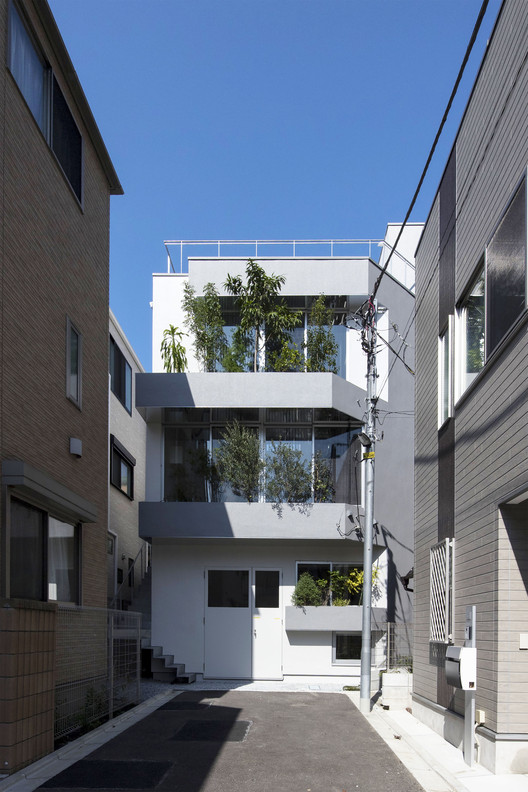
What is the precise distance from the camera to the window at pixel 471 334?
10.2m

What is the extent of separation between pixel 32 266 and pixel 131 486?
44.8 feet

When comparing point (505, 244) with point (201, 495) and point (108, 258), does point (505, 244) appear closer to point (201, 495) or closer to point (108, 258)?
point (108, 258)

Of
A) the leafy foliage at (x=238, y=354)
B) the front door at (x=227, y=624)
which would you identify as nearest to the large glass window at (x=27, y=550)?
the front door at (x=227, y=624)

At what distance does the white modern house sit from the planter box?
24 mm

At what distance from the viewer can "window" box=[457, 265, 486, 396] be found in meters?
10.2

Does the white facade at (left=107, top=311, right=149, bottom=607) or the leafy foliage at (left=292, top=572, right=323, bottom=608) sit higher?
the white facade at (left=107, top=311, right=149, bottom=607)

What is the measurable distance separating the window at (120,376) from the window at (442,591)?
37.0ft

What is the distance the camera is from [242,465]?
62.0ft

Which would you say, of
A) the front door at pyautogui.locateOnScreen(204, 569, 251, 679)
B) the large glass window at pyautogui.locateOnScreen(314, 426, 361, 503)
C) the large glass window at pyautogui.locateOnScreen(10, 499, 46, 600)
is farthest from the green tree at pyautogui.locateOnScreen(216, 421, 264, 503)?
the large glass window at pyautogui.locateOnScreen(10, 499, 46, 600)

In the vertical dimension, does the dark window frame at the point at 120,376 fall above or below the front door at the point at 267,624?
above

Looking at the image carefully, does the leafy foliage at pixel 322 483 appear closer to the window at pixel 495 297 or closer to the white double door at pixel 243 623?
the white double door at pixel 243 623

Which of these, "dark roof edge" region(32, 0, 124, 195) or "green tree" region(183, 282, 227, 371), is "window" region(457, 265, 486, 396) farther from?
"green tree" region(183, 282, 227, 371)

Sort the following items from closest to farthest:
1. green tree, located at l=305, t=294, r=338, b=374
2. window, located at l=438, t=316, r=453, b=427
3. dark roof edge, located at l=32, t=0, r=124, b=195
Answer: dark roof edge, located at l=32, t=0, r=124, b=195 → window, located at l=438, t=316, r=453, b=427 → green tree, located at l=305, t=294, r=338, b=374

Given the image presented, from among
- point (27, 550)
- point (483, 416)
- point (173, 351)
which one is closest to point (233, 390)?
point (173, 351)
